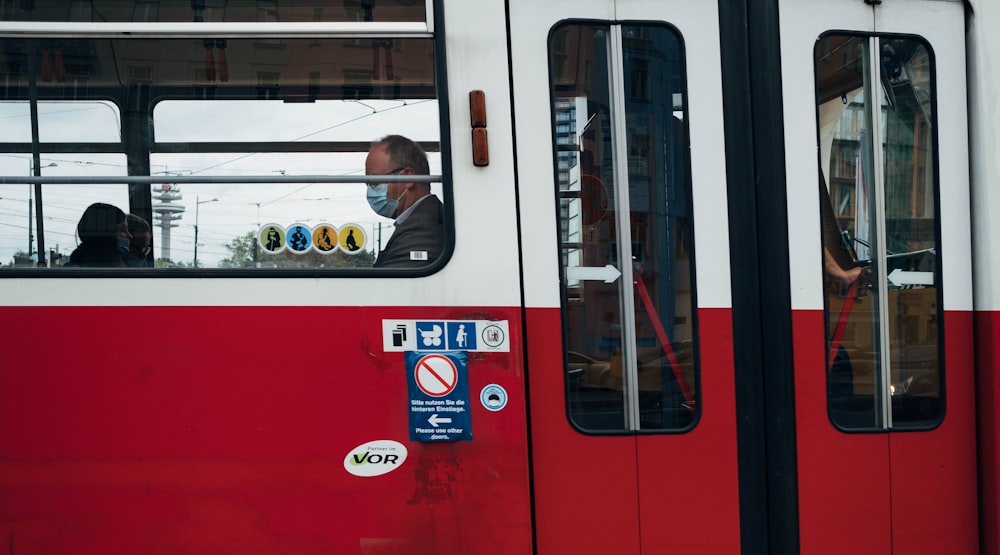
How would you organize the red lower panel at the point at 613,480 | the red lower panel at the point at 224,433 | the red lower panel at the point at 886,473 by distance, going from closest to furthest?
the red lower panel at the point at 224,433, the red lower panel at the point at 613,480, the red lower panel at the point at 886,473

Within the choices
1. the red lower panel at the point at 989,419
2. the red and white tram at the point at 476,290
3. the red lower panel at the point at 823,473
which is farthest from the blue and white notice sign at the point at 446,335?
the red lower panel at the point at 989,419

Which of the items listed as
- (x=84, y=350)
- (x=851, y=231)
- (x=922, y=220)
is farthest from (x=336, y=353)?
(x=922, y=220)

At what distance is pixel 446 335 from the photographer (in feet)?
9.05

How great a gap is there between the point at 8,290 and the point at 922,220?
340 centimetres

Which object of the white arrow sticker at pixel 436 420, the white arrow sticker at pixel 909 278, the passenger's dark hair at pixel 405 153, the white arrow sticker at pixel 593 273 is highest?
the passenger's dark hair at pixel 405 153

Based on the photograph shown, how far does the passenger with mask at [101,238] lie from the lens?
274cm

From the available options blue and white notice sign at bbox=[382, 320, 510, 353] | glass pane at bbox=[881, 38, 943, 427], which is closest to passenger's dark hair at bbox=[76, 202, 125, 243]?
blue and white notice sign at bbox=[382, 320, 510, 353]

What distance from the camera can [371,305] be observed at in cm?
274

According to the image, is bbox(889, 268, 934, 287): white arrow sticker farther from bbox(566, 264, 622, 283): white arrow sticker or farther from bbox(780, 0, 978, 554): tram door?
bbox(566, 264, 622, 283): white arrow sticker

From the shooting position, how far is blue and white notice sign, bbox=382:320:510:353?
275 cm

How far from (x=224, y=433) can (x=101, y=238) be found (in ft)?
2.70

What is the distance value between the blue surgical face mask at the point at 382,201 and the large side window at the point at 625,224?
618 mm

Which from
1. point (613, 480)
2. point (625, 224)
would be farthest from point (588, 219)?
point (613, 480)

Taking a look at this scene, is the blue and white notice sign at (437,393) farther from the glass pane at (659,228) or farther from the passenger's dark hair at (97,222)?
the passenger's dark hair at (97,222)
